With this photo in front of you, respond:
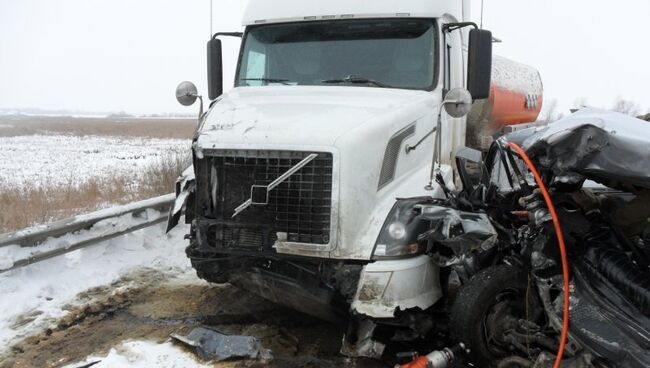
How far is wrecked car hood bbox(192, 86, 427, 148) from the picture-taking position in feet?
12.9

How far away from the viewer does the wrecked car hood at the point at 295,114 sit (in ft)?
12.9

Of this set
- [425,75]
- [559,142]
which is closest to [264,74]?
[425,75]

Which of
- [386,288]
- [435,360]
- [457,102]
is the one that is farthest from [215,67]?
[435,360]

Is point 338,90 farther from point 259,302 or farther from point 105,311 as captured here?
point 105,311

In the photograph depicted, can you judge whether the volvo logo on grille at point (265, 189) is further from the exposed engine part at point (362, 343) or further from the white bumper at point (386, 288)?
the exposed engine part at point (362, 343)

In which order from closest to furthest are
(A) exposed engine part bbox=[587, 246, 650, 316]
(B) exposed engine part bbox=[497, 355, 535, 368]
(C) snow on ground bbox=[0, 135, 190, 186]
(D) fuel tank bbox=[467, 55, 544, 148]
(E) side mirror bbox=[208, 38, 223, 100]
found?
(A) exposed engine part bbox=[587, 246, 650, 316] → (B) exposed engine part bbox=[497, 355, 535, 368] → (E) side mirror bbox=[208, 38, 223, 100] → (D) fuel tank bbox=[467, 55, 544, 148] → (C) snow on ground bbox=[0, 135, 190, 186]

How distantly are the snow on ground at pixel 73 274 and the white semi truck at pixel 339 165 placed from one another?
1.61 metres

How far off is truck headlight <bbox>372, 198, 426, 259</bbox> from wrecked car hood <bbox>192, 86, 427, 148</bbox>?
73 centimetres

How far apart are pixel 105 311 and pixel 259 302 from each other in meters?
1.45

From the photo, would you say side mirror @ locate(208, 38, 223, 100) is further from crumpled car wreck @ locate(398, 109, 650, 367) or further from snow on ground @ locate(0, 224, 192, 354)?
crumpled car wreck @ locate(398, 109, 650, 367)

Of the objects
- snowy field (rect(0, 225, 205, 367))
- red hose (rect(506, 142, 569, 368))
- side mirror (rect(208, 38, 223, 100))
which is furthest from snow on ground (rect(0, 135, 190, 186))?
red hose (rect(506, 142, 569, 368))

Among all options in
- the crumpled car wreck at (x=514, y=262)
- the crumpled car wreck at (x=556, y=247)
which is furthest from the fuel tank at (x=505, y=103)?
the crumpled car wreck at (x=556, y=247)

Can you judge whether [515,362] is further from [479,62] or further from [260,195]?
[479,62]

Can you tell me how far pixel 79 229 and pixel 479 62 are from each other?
4.56m
